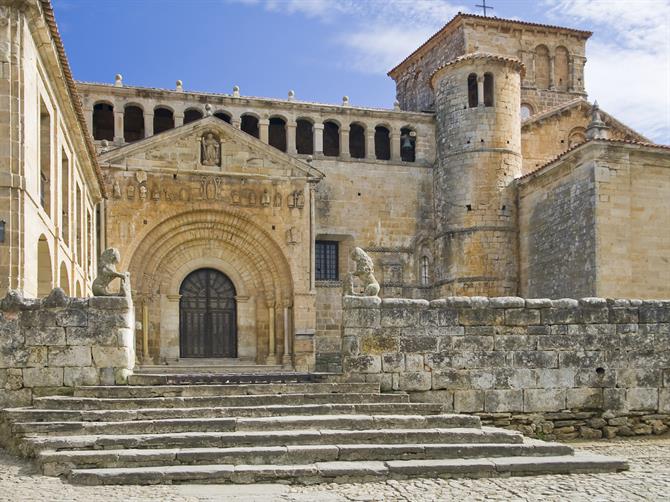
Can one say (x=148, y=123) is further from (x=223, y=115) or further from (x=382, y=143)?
(x=382, y=143)

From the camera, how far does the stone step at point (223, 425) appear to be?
31.2ft

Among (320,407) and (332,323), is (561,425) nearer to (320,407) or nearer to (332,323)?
(320,407)

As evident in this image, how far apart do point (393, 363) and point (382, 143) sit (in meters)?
20.3

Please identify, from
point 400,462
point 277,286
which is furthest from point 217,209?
point 400,462

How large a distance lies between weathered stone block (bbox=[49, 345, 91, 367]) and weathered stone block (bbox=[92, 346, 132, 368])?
10 cm

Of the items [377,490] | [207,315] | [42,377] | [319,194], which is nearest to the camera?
[377,490]

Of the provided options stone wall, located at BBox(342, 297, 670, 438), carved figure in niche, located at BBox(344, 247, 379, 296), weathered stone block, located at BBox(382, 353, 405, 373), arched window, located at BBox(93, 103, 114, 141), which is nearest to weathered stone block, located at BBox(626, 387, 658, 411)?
stone wall, located at BBox(342, 297, 670, 438)

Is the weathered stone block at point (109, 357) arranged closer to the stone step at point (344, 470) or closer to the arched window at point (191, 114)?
the stone step at point (344, 470)

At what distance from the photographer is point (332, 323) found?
28500 mm

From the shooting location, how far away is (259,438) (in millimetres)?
9242

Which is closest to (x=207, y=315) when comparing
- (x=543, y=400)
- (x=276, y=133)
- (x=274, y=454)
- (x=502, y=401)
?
(x=276, y=133)

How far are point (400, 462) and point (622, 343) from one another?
4930mm

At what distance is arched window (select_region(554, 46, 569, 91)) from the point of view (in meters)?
34.7

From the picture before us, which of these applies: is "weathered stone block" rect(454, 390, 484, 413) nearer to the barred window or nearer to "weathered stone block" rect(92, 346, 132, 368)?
"weathered stone block" rect(92, 346, 132, 368)
